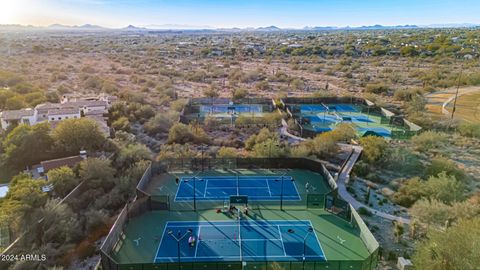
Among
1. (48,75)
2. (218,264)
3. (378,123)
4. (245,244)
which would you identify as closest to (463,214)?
(245,244)

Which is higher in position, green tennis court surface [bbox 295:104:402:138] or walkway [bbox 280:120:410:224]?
walkway [bbox 280:120:410:224]

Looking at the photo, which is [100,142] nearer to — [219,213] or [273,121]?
[219,213]

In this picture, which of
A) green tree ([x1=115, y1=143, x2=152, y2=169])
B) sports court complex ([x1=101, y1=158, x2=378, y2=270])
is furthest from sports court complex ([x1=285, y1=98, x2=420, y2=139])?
green tree ([x1=115, y1=143, x2=152, y2=169])

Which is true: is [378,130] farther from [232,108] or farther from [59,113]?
[59,113]

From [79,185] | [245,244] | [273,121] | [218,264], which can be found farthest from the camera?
[273,121]

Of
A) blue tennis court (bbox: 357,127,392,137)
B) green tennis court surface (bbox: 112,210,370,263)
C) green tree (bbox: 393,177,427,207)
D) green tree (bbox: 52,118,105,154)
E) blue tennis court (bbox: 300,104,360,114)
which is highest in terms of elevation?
green tree (bbox: 52,118,105,154)

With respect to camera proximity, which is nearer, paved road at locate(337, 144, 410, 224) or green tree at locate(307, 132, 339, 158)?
paved road at locate(337, 144, 410, 224)

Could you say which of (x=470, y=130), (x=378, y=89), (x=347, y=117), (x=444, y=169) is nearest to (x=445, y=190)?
(x=444, y=169)

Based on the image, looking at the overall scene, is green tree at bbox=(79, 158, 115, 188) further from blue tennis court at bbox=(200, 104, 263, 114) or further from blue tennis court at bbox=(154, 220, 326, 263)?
blue tennis court at bbox=(200, 104, 263, 114)
